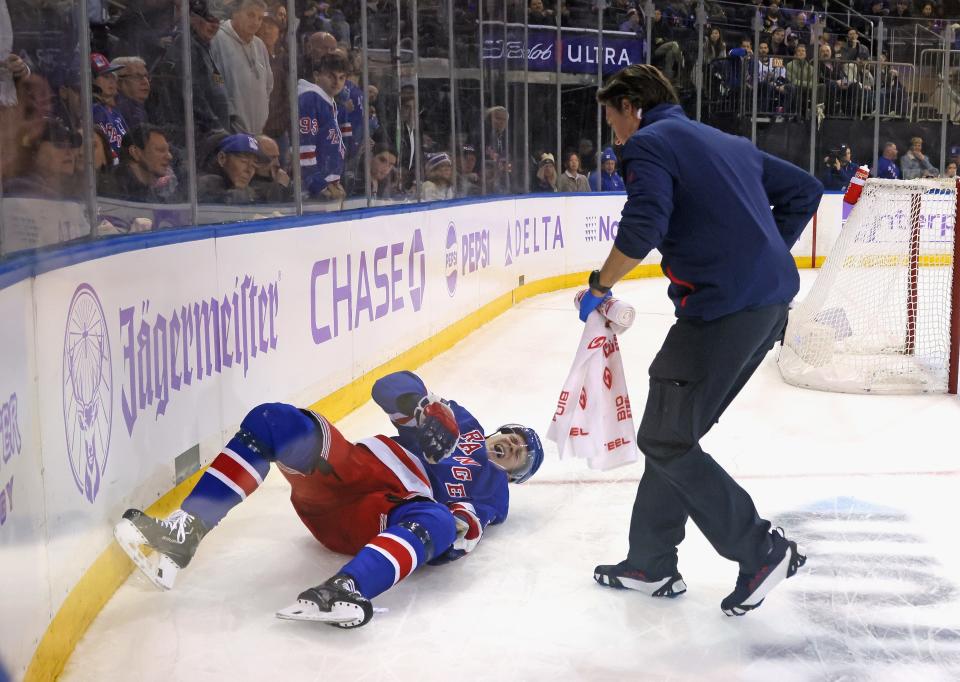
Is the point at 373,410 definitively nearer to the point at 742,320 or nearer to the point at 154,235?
the point at 154,235

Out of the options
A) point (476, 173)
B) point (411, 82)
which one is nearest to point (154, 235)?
point (411, 82)

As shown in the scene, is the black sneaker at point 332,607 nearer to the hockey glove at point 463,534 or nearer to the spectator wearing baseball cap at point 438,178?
the hockey glove at point 463,534

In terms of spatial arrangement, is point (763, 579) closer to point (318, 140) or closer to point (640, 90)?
point (640, 90)

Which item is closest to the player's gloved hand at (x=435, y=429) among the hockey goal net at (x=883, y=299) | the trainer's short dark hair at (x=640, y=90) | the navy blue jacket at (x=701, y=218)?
the navy blue jacket at (x=701, y=218)

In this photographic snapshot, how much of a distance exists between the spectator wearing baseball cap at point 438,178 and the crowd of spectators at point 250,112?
0.8 inches

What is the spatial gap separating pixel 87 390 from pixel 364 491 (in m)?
0.78

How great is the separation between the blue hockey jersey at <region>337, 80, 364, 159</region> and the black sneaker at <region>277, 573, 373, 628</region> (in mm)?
3536

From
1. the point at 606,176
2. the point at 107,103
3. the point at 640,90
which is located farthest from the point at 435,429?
the point at 606,176

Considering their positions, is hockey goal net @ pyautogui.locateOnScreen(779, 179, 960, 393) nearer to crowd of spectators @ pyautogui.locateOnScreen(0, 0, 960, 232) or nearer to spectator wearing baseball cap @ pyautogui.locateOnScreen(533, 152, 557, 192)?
A: crowd of spectators @ pyautogui.locateOnScreen(0, 0, 960, 232)

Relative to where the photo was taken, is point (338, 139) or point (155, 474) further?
point (338, 139)

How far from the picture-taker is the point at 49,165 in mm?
2801

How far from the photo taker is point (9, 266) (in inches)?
90.4

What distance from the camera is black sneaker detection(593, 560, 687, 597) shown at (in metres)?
2.96

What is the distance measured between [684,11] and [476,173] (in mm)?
5493
